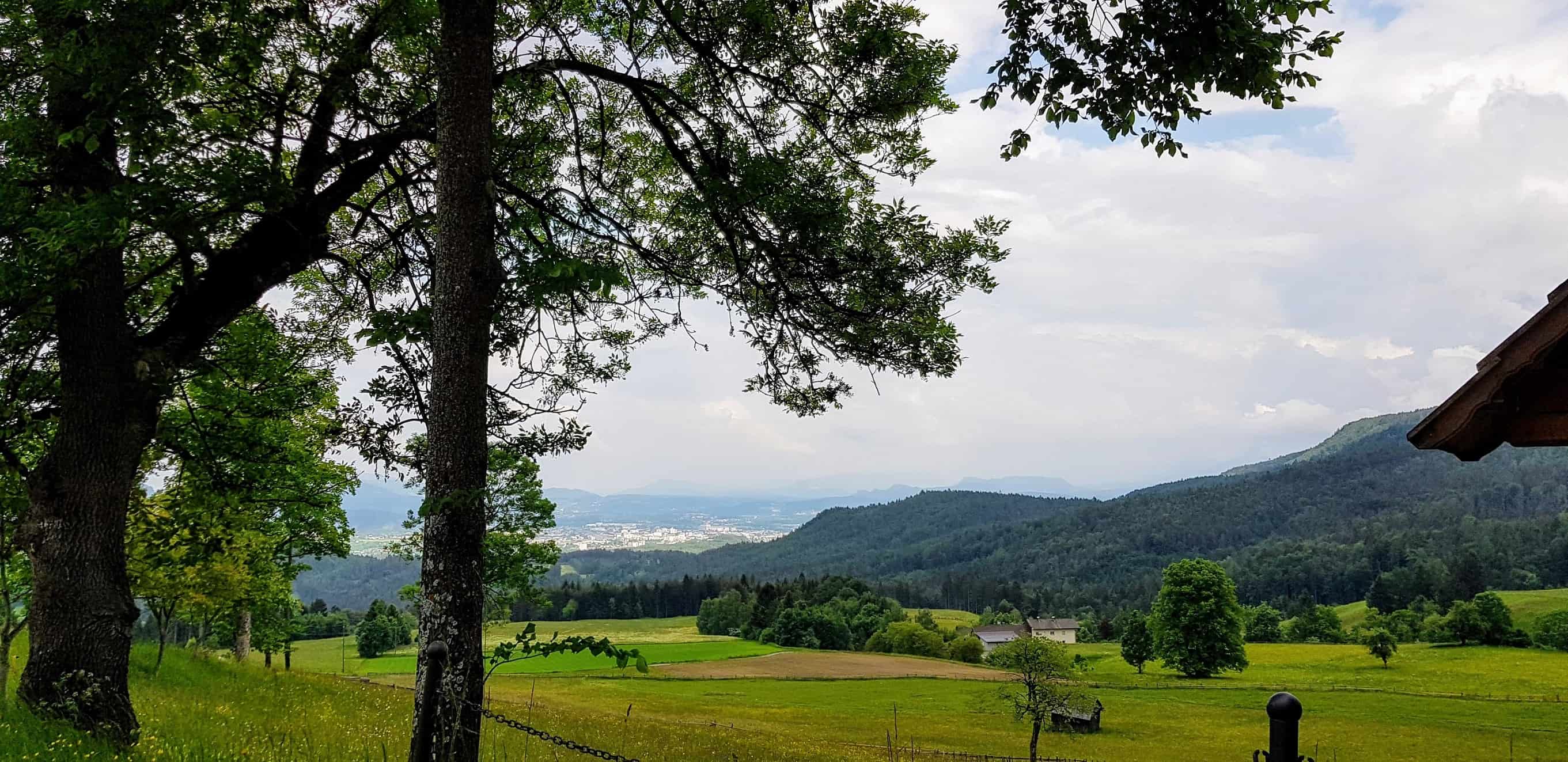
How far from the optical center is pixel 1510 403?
4887 mm

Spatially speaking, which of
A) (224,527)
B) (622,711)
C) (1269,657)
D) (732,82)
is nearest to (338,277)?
(224,527)

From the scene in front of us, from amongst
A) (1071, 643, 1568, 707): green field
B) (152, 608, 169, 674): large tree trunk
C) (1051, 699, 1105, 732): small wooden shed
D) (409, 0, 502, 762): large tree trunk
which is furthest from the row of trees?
(1071, 643, 1568, 707): green field

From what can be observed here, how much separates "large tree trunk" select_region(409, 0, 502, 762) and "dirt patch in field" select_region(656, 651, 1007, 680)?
63097mm

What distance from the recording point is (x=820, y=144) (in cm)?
915

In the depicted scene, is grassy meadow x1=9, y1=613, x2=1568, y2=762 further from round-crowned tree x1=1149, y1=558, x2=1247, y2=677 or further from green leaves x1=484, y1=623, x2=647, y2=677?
green leaves x1=484, y1=623, x2=647, y2=677

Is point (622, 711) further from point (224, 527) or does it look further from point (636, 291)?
point (636, 291)

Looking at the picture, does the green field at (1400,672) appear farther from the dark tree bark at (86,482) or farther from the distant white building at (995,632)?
the dark tree bark at (86,482)

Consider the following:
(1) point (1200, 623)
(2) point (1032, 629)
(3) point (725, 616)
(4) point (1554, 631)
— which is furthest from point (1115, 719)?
(3) point (725, 616)

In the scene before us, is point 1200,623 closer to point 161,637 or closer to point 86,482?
point 161,637

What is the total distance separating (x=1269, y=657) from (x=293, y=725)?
3522 inches

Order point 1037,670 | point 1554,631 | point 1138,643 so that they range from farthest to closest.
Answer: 1. point 1138,643
2. point 1554,631
3. point 1037,670

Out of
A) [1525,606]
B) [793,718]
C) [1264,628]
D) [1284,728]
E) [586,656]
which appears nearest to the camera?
[1284,728]

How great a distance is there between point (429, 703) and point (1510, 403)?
269 inches

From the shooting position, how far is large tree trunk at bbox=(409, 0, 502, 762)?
5254mm
